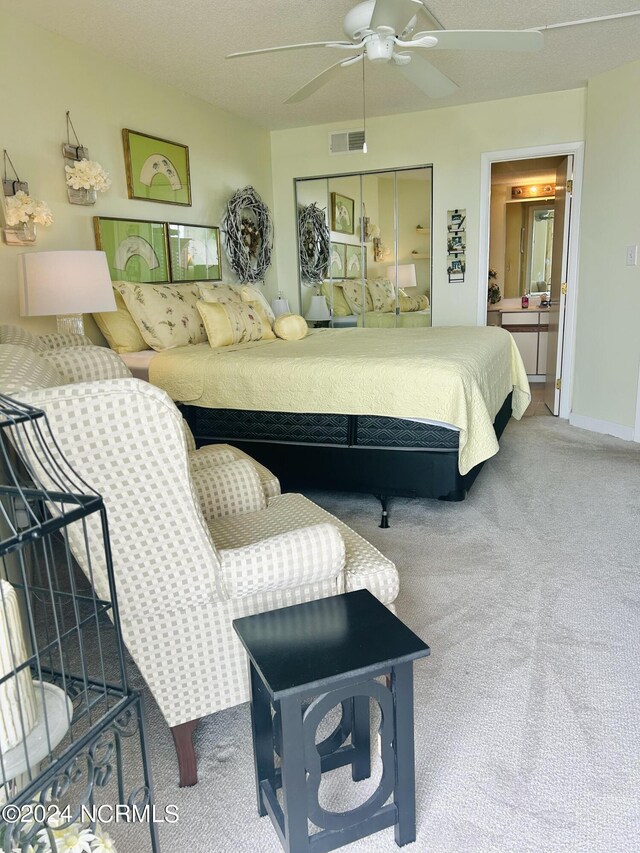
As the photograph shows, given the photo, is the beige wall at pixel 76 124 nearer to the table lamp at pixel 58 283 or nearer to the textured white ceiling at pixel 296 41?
the textured white ceiling at pixel 296 41

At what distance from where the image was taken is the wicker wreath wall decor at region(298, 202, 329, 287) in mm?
5461

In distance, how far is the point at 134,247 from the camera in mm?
3809

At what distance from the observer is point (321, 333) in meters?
4.44

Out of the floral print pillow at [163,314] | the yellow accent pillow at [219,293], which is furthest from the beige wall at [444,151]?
the floral print pillow at [163,314]

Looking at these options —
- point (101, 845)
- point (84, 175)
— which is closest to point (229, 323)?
point (84, 175)

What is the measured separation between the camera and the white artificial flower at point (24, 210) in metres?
2.88

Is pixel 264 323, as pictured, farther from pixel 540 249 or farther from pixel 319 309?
pixel 540 249

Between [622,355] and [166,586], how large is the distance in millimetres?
4041

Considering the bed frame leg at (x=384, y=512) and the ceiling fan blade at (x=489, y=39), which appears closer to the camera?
the ceiling fan blade at (x=489, y=39)

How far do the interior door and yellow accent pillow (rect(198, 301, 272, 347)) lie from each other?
252cm

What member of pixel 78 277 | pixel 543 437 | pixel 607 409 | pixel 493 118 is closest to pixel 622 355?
pixel 607 409

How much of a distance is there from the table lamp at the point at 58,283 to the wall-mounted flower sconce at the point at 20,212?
0.44 ft

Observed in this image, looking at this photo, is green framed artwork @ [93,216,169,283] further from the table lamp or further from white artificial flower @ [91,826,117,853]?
white artificial flower @ [91,826,117,853]

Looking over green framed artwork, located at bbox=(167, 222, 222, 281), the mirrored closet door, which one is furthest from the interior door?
green framed artwork, located at bbox=(167, 222, 222, 281)
